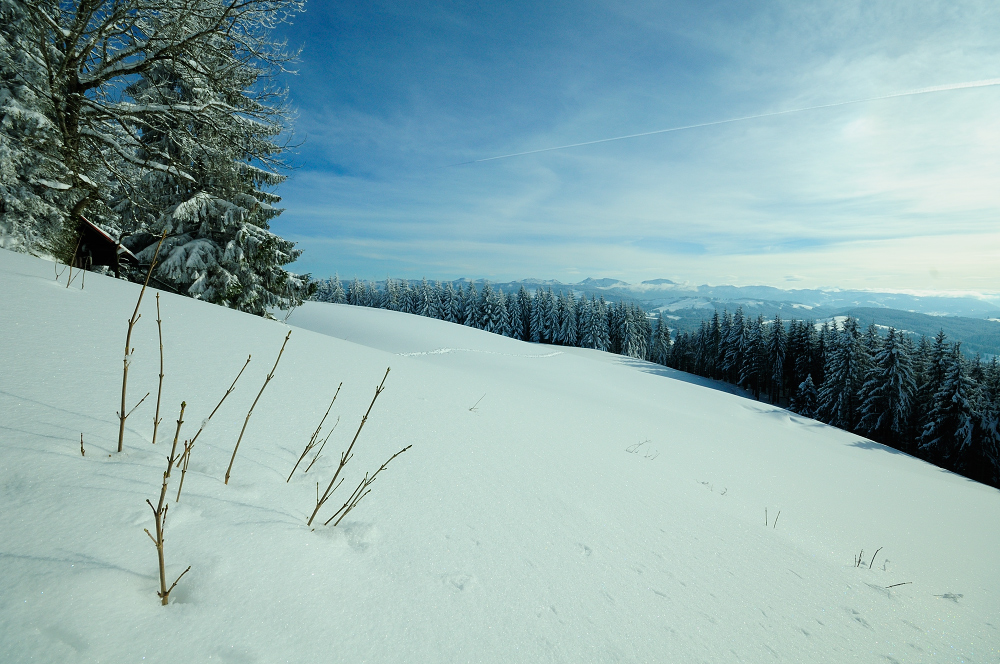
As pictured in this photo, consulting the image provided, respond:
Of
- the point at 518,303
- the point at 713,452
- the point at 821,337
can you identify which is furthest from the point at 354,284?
the point at 713,452

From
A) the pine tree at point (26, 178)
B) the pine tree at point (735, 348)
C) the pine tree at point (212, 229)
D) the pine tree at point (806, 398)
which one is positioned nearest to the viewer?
the pine tree at point (26, 178)

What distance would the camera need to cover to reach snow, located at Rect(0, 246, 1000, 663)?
94cm

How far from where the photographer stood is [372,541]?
4.68ft

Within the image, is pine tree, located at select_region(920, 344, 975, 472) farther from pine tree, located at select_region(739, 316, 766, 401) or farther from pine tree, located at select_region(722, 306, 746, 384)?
pine tree, located at select_region(722, 306, 746, 384)

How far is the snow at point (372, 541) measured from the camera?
94 centimetres

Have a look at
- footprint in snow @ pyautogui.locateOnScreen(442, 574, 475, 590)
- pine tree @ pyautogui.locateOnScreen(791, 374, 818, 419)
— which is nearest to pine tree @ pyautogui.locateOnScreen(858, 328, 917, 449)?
pine tree @ pyautogui.locateOnScreen(791, 374, 818, 419)

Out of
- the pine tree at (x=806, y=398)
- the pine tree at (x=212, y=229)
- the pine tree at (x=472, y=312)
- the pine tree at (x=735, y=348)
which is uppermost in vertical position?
the pine tree at (x=212, y=229)

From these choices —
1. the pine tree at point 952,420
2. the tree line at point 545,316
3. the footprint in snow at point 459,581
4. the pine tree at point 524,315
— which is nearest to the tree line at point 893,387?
the pine tree at point 952,420

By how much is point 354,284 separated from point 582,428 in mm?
78663

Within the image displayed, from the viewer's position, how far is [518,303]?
6100cm

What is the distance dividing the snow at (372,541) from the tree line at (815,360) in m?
29.6

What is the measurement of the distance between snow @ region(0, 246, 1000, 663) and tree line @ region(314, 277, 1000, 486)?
2960 centimetres

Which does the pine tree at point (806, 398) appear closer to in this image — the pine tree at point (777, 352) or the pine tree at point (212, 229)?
the pine tree at point (777, 352)

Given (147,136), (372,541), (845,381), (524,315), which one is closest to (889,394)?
(845,381)
